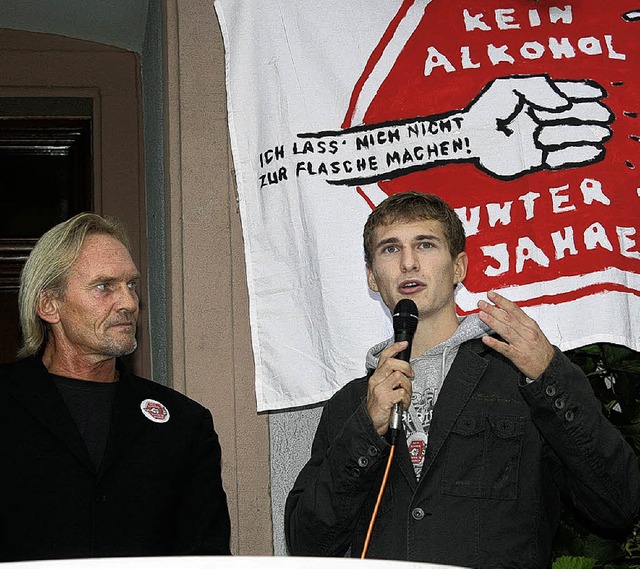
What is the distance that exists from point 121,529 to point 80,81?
2.52 meters

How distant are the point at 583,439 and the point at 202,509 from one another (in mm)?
981

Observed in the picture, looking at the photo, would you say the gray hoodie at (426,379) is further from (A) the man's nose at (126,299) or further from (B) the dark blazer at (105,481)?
(A) the man's nose at (126,299)

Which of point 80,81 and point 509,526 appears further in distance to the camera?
point 80,81

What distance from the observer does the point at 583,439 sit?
213cm

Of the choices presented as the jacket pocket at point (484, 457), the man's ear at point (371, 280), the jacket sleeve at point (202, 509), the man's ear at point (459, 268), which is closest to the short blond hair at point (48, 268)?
the jacket sleeve at point (202, 509)

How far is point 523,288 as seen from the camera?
3.09 metres

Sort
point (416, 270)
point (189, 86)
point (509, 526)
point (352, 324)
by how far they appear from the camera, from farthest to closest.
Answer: point (189, 86), point (352, 324), point (416, 270), point (509, 526)

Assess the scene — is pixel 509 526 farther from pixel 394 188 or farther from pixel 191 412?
pixel 394 188

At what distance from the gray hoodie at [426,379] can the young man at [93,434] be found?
57 cm

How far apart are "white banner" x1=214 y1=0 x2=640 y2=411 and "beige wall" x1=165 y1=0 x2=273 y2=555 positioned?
0.12 meters

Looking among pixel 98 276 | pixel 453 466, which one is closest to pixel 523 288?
pixel 453 466

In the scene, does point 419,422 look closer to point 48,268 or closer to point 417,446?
point 417,446

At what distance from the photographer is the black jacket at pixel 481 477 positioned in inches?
84.7

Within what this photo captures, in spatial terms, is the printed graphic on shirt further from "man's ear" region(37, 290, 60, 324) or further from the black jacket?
"man's ear" region(37, 290, 60, 324)
